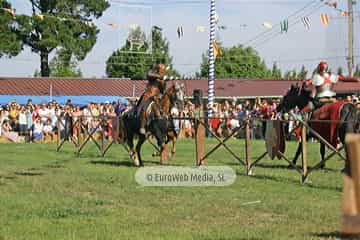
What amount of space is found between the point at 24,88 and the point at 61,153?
93.3 feet

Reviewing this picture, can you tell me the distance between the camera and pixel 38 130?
29.4 metres

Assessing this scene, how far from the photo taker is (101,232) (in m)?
8.05

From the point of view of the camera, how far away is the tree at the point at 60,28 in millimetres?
48969

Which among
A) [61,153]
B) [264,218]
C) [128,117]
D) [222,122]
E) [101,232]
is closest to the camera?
[101,232]

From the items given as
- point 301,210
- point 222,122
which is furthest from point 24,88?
point 301,210

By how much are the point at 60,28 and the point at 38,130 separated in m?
21.2

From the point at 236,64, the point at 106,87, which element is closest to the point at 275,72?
the point at 236,64

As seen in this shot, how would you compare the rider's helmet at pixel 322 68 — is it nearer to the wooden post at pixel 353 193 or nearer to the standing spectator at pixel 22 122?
the wooden post at pixel 353 193

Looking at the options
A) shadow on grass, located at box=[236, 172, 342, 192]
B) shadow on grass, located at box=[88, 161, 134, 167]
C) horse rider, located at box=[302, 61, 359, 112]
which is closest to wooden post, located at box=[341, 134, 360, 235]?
shadow on grass, located at box=[236, 172, 342, 192]

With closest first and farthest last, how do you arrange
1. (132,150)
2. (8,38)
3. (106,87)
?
(132,150) → (8,38) → (106,87)

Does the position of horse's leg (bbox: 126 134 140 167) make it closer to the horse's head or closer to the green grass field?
the green grass field

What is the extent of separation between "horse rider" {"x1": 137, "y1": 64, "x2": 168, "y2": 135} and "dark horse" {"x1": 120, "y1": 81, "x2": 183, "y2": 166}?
78mm

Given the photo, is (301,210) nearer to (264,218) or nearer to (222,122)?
(264,218)

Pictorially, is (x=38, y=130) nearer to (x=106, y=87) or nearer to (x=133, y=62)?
(x=106, y=87)
